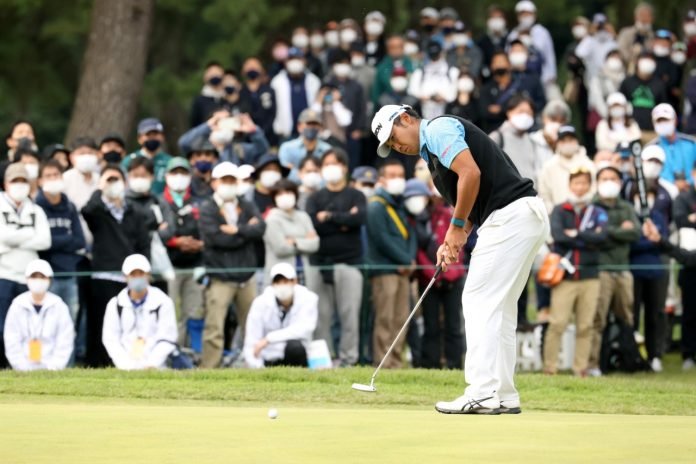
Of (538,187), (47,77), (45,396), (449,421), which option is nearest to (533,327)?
(538,187)

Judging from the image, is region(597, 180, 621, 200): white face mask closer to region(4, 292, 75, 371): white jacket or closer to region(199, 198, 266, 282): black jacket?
region(199, 198, 266, 282): black jacket

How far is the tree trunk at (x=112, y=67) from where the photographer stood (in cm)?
2270

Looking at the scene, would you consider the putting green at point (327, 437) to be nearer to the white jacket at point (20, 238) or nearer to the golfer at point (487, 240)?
the golfer at point (487, 240)

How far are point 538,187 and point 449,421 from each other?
888 centimetres

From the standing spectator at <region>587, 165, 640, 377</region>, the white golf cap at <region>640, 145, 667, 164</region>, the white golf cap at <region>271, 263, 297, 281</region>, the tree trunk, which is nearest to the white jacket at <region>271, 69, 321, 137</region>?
the tree trunk

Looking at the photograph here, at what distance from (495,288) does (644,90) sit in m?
13.0

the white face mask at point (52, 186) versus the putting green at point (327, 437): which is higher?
the white face mask at point (52, 186)

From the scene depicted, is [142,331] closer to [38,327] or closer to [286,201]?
[38,327]

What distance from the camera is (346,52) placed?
2247 centimetres

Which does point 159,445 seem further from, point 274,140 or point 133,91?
point 133,91

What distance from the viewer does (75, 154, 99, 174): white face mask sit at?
15992 mm

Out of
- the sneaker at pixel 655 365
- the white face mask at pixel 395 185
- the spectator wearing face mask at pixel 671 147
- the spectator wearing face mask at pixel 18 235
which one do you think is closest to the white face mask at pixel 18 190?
the spectator wearing face mask at pixel 18 235

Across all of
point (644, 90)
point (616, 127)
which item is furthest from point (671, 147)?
point (644, 90)

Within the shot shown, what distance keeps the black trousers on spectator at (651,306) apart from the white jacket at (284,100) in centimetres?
647
